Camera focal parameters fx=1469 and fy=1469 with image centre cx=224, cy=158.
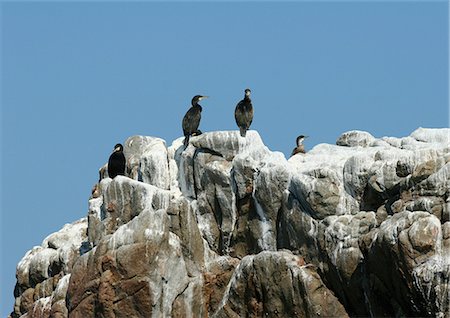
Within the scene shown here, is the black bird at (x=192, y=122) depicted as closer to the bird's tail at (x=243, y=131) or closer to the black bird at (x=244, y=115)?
the black bird at (x=244, y=115)

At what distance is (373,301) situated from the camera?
30.0 meters

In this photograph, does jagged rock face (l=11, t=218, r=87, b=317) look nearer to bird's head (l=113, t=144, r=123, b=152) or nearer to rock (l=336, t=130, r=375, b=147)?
bird's head (l=113, t=144, r=123, b=152)

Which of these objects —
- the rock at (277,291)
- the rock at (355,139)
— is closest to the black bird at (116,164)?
the rock at (355,139)

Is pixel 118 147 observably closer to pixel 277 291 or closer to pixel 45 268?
pixel 45 268

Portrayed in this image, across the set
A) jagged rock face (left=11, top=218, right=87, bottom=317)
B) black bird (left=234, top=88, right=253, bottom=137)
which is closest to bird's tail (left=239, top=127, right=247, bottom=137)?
black bird (left=234, top=88, right=253, bottom=137)

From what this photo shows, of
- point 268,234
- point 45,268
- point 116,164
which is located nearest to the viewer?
point 268,234

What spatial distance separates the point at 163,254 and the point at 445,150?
264 inches

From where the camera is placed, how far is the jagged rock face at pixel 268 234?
29.2 m

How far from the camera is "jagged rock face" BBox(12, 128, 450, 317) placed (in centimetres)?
2919

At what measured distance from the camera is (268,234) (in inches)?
1337

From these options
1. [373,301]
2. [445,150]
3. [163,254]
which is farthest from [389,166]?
[163,254]

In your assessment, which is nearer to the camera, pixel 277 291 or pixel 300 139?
pixel 277 291

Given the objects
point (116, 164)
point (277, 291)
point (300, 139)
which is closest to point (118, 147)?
point (116, 164)

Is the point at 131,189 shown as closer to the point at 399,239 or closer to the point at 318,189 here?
the point at 318,189
